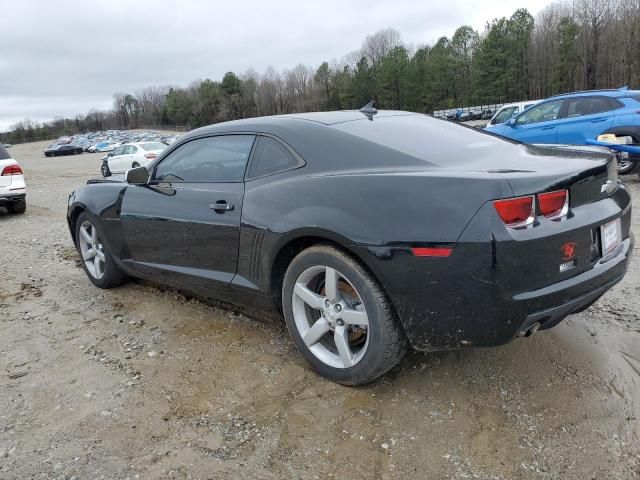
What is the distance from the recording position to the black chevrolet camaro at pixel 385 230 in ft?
7.04

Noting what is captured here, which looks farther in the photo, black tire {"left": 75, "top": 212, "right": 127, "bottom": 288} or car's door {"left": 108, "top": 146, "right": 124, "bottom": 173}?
car's door {"left": 108, "top": 146, "right": 124, "bottom": 173}

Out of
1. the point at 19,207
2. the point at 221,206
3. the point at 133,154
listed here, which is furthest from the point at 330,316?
the point at 133,154

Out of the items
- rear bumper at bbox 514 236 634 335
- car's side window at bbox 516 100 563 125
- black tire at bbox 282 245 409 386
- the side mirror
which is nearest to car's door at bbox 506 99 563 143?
car's side window at bbox 516 100 563 125

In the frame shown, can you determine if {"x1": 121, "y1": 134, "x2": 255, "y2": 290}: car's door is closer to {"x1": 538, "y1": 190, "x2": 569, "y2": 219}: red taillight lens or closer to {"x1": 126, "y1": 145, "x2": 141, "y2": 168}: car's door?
{"x1": 538, "y1": 190, "x2": 569, "y2": 219}: red taillight lens

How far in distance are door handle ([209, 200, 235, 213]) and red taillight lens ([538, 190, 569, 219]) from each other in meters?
1.73

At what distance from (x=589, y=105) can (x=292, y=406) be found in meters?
8.33

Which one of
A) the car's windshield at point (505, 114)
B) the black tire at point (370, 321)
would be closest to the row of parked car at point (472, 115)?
the car's windshield at point (505, 114)

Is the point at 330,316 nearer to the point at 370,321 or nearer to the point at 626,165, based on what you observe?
the point at 370,321

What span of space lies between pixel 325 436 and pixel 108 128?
160955 mm

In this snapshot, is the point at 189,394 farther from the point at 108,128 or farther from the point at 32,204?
the point at 108,128

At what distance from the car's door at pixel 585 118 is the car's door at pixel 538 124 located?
0.52ft

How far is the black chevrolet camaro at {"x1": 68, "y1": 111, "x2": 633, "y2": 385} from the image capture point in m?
2.14

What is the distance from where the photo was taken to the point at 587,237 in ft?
7.56

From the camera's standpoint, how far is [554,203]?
2215mm
